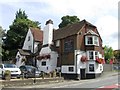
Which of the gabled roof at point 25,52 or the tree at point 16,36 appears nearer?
the gabled roof at point 25,52

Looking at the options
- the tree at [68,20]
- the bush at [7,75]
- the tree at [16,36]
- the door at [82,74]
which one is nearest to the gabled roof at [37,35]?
the tree at [16,36]

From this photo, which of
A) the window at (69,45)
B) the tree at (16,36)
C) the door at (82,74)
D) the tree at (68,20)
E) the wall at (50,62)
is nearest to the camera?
the door at (82,74)

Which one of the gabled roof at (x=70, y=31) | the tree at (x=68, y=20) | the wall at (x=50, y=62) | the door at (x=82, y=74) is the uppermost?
the tree at (x=68, y=20)

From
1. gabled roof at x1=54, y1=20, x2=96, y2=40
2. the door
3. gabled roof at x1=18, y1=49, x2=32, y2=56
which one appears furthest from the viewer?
gabled roof at x1=18, y1=49, x2=32, y2=56

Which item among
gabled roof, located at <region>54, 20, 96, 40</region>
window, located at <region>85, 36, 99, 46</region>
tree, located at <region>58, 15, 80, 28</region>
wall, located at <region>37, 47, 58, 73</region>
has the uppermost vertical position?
tree, located at <region>58, 15, 80, 28</region>

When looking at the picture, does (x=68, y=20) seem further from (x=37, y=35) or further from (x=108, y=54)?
(x=37, y=35)

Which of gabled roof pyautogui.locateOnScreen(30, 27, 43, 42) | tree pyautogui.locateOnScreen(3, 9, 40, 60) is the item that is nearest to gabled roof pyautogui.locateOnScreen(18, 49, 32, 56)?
gabled roof pyautogui.locateOnScreen(30, 27, 43, 42)

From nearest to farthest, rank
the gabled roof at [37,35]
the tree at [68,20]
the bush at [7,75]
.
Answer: the bush at [7,75] → the gabled roof at [37,35] → the tree at [68,20]

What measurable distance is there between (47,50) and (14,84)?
21366 millimetres

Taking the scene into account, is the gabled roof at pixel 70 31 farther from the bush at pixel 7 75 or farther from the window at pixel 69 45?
the bush at pixel 7 75

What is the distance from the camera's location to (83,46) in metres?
46.2

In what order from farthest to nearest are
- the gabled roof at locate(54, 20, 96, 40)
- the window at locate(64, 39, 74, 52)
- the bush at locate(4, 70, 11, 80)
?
the gabled roof at locate(54, 20, 96, 40) < the window at locate(64, 39, 74, 52) < the bush at locate(4, 70, 11, 80)

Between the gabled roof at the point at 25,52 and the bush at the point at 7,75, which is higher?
the gabled roof at the point at 25,52

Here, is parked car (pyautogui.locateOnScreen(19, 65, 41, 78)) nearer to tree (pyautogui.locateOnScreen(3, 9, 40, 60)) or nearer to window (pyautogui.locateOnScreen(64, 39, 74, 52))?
window (pyautogui.locateOnScreen(64, 39, 74, 52))
